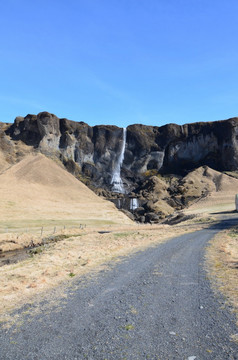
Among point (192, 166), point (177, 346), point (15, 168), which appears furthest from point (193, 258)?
point (192, 166)

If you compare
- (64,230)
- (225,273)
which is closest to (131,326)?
(225,273)

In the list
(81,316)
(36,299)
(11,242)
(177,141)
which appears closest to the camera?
(81,316)

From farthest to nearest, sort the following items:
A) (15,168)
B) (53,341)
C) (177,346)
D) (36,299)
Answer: (15,168) < (36,299) < (53,341) < (177,346)

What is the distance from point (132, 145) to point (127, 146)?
2.59 m

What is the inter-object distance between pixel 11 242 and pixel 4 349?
82.6ft

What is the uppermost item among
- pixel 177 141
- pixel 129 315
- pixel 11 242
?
pixel 177 141

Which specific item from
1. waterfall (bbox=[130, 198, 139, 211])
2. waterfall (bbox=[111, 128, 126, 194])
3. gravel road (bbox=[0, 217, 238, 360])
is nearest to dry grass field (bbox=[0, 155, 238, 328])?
gravel road (bbox=[0, 217, 238, 360])

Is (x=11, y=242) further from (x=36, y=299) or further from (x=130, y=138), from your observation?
(x=130, y=138)

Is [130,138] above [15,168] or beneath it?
above

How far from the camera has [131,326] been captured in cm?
654

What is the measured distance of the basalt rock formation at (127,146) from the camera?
119562mm

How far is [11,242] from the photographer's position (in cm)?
2889

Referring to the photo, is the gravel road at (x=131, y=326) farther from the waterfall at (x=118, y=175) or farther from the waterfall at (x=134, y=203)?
the waterfall at (x=118, y=175)

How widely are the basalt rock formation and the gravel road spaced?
102 m
